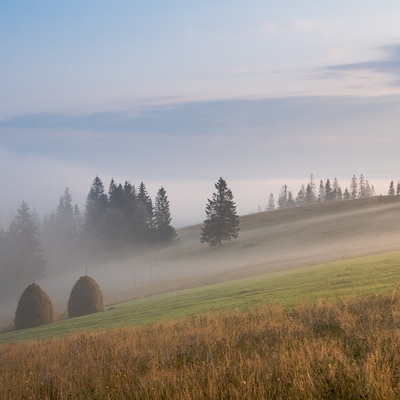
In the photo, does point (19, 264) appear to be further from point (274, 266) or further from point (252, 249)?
point (274, 266)

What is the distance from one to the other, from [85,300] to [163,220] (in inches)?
2922

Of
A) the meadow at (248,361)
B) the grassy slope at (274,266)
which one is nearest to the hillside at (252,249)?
the grassy slope at (274,266)

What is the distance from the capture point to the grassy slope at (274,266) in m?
27.2

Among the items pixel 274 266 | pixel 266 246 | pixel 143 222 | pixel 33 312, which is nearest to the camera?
pixel 33 312

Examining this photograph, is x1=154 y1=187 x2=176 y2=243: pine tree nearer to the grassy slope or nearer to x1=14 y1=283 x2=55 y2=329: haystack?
the grassy slope

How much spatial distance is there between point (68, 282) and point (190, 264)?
28.4 metres

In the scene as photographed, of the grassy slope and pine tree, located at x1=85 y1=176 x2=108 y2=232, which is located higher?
pine tree, located at x1=85 y1=176 x2=108 y2=232

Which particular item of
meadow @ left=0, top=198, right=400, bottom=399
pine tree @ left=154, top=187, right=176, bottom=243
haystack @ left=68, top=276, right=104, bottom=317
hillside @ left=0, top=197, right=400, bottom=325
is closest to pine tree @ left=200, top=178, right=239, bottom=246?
hillside @ left=0, top=197, right=400, bottom=325

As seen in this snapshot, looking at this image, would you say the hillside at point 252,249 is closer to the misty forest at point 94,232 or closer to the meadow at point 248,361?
the misty forest at point 94,232

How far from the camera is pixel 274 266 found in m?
57.8

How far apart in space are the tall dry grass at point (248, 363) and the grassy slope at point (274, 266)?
8.44 meters

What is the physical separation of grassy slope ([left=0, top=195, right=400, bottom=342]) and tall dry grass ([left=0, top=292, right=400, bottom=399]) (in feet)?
27.7

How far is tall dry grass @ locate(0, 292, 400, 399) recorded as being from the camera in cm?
707

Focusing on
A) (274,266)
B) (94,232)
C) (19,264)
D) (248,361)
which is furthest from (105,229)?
(248,361)
